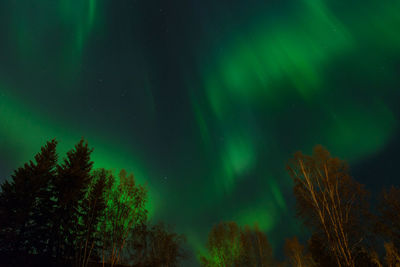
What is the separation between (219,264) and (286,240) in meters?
18.8

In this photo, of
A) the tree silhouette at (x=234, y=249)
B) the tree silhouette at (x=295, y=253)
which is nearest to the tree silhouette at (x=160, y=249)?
the tree silhouette at (x=234, y=249)

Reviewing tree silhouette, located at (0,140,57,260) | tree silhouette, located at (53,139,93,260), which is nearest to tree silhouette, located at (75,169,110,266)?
tree silhouette, located at (53,139,93,260)

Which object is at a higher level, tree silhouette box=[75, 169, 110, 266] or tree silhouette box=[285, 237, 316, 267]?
tree silhouette box=[75, 169, 110, 266]

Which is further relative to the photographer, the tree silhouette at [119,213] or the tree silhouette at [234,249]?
the tree silhouette at [234,249]

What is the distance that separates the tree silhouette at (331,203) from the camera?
16969 millimetres

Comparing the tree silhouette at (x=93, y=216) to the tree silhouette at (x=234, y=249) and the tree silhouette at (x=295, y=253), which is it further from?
the tree silhouette at (x=295, y=253)

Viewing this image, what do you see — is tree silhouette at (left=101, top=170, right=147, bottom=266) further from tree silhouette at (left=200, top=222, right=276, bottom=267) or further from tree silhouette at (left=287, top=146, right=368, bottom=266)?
tree silhouette at (left=200, top=222, right=276, bottom=267)

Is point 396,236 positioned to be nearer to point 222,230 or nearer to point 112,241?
point 222,230

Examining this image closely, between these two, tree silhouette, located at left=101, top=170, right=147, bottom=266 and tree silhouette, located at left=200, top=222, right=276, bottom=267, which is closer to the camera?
tree silhouette, located at left=101, top=170, right=147, bottom=266

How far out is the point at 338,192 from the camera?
18250 millimetres

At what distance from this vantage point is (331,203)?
17875 millimetres

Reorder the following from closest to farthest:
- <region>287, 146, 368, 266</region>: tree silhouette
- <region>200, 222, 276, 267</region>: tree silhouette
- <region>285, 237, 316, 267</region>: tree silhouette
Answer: <region>287, 146, 368, 266</region>: tree silhouette
<region>200, 222, 276, 267</region>: tree silhouette
<region>285, 237, 316, 267</region>: tree silhouette

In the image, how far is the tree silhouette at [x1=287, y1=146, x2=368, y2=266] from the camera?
17.0m

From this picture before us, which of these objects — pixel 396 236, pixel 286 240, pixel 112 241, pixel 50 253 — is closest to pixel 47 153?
pixel 50 253
